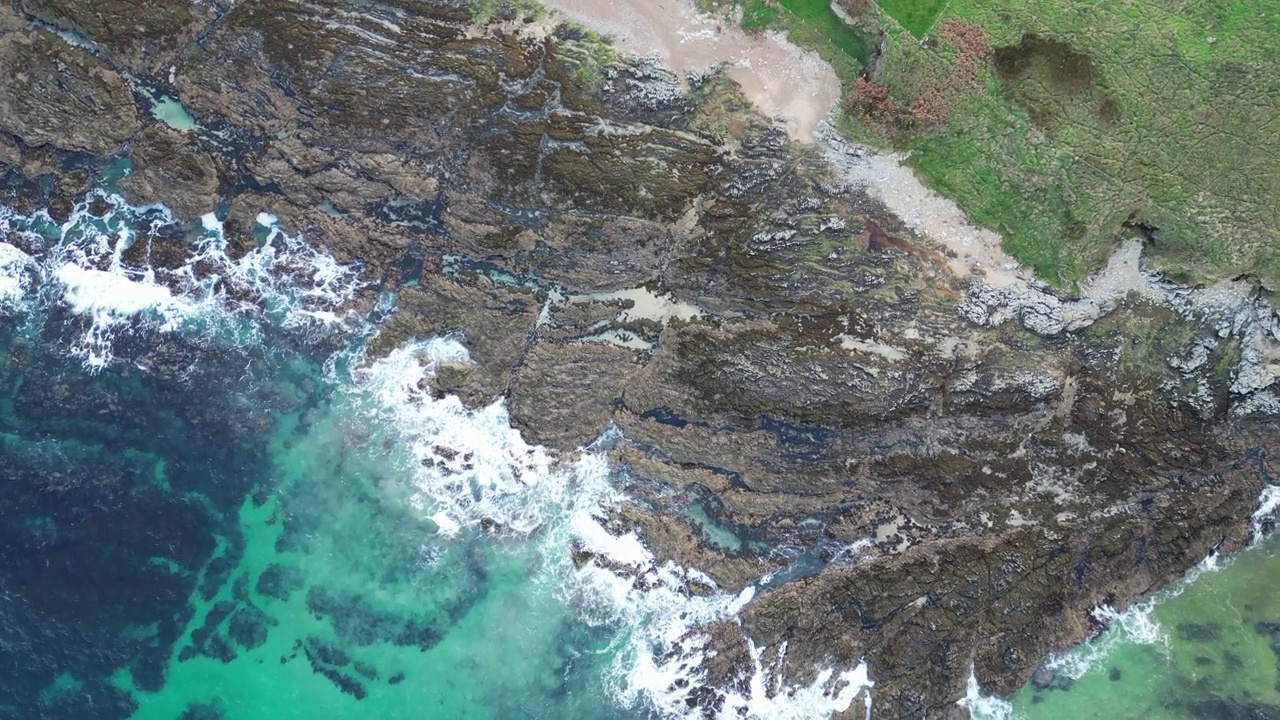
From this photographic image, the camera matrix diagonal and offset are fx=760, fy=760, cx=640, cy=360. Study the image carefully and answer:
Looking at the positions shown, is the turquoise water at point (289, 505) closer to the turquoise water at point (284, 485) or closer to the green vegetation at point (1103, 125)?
the turquoise water at point (284, 485)

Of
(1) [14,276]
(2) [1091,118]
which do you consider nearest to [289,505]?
(1) [14,276]

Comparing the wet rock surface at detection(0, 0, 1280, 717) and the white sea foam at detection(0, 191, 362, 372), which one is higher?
the wet rock surface at detection(0, 0, 1280, 717)

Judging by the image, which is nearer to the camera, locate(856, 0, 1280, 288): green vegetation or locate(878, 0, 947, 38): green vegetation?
locate(856, 0, 1280, 288): green vegetation

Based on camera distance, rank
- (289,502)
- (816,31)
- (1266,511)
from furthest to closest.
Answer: (289,502)
(1266,511)
(816,31)

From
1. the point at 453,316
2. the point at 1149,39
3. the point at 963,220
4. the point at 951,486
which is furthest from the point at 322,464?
the point at 1149,39

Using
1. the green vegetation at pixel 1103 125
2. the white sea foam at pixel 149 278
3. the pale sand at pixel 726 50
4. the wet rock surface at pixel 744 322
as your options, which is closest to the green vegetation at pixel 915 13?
the green vegetation at pixel 1103 125

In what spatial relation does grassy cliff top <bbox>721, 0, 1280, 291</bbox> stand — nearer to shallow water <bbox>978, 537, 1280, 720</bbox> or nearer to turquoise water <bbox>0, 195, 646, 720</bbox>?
shallow water <bbox>978, 537, 1280, 720</bbox>

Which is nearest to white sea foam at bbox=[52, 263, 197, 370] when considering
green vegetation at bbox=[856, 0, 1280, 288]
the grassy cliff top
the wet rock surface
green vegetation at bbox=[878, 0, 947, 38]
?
the wet rock surface

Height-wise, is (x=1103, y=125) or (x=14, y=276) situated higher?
(x=1103, y=125)

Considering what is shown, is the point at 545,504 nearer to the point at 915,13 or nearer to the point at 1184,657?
the point at 915,13
